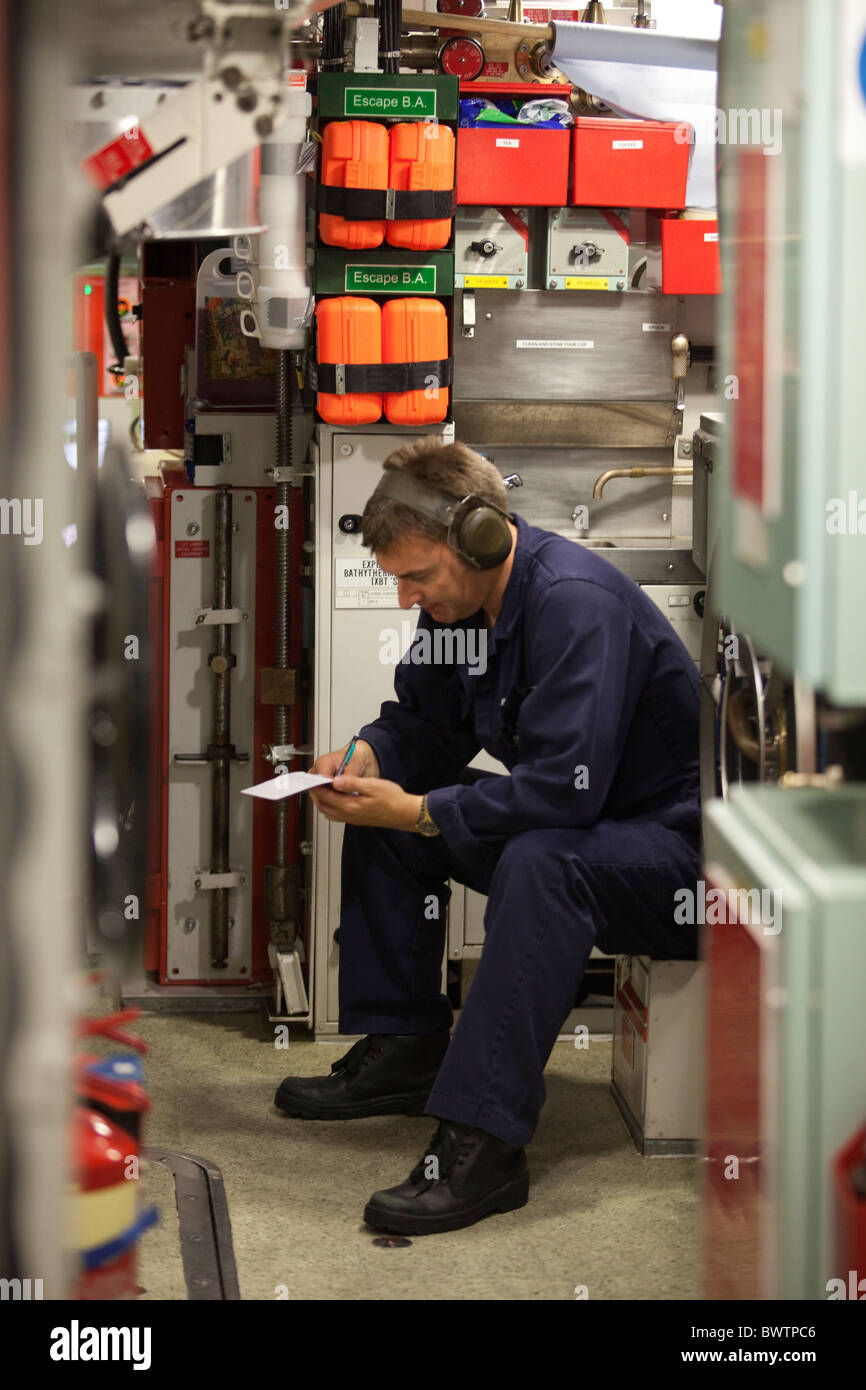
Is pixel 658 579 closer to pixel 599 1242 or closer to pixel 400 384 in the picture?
pixel 400 384

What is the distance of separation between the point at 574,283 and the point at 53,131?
9.55 feet

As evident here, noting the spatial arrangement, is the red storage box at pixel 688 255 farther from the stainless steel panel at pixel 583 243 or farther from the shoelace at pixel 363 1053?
the shoelace at pixel 363 1053

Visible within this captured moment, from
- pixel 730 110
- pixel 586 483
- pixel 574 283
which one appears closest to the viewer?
pixel 730 110

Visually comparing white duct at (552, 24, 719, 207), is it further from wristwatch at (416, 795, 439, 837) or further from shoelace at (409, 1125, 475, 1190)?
shoelace at (409, 1125, 475, 1190)

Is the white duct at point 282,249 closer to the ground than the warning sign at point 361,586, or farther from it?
farther from it

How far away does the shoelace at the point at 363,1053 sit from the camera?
3.59 meters

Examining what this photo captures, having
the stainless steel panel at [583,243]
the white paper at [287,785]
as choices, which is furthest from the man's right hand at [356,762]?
A: the stainless steel panel at [583,243]

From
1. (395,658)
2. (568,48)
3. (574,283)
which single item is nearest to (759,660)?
(395,658)

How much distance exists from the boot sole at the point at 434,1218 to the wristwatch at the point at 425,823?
2.23 ft

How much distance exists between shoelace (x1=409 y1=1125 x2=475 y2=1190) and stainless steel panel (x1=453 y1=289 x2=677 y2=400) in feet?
6.21

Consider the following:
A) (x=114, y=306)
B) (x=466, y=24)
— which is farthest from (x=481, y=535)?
(x=466, y=24)

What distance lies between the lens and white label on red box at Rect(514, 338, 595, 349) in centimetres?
413

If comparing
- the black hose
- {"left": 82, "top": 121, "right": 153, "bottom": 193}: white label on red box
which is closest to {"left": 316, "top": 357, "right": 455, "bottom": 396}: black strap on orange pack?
the black hose

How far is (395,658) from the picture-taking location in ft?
13.0
